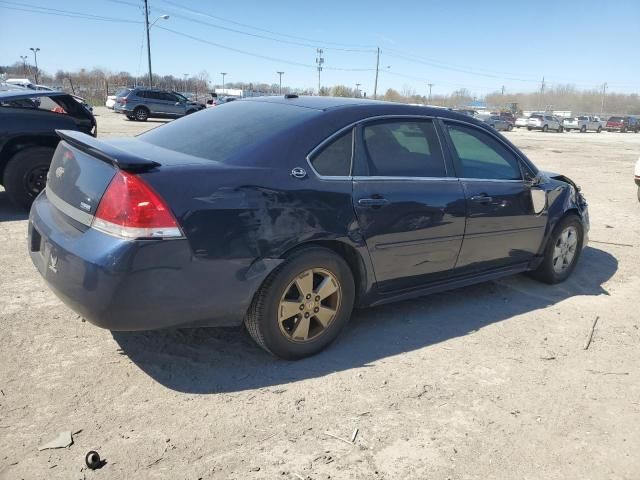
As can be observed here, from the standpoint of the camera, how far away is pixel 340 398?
9.65ft

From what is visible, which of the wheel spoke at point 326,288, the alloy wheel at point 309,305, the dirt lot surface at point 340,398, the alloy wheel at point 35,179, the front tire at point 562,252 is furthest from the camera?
the alloy wheel at point 35,179

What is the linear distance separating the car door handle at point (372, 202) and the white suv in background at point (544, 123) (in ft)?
167

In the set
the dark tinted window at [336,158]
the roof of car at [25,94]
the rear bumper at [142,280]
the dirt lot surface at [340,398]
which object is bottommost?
the dirt lot surface at [340,398]

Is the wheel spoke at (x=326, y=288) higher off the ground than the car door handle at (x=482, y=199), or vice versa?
the car door handle at (x=482, y=199)

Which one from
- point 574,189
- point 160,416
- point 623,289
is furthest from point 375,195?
point 623,289

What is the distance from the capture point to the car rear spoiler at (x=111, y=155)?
264cm

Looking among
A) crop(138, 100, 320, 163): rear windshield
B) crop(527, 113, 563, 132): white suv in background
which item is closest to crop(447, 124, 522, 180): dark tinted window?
crop(138, 100, 320, 163): rear windshield

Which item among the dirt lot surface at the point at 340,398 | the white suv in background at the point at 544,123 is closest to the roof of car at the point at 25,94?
the dirt lot surface at the point at 340,398

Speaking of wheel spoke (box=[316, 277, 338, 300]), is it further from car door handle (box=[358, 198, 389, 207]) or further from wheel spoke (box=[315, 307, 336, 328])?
car door handle (box=[358, 198, 389, 207])

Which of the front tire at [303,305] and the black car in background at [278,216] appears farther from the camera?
the front tire at [303,305]

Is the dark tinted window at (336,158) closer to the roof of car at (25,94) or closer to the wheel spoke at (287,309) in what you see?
the wheel spoke at (287,309)

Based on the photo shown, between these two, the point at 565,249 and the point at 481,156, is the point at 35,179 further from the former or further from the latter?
the point at 565,249

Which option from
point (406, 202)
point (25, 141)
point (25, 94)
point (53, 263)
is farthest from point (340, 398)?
point (25, 94)

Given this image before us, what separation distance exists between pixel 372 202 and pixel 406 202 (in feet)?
1.00
